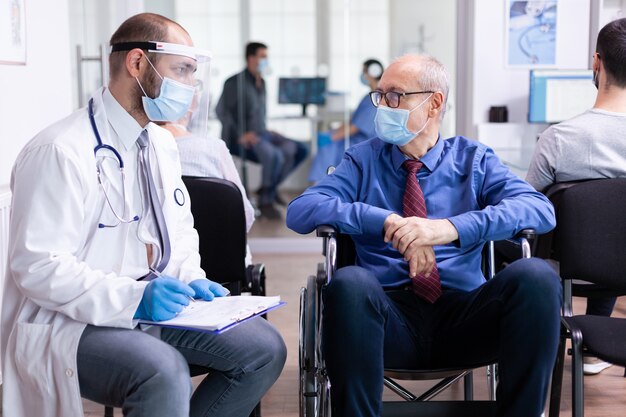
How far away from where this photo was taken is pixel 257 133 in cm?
623

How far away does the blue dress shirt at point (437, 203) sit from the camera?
7.12ft

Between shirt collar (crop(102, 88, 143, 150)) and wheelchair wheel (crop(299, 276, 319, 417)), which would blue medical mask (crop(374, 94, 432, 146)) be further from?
shirt collar (crop(102, 88, 143, 150))

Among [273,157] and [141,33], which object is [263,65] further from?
[141,33]

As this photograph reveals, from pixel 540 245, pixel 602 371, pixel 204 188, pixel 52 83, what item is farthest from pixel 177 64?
pixel 602 371

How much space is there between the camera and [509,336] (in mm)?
1959

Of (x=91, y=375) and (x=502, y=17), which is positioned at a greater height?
(x=502, y=17)

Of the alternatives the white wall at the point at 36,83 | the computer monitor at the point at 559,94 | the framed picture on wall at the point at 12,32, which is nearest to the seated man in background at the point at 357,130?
the computer monitor at the point at 559,94

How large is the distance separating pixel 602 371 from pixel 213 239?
1.72 m

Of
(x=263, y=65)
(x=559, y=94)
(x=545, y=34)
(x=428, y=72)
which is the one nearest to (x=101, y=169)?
(x=428, y=72)

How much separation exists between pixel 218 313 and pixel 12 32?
188cm

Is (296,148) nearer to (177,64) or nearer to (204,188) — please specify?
(204,188)

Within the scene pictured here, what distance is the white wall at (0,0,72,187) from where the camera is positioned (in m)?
3.12

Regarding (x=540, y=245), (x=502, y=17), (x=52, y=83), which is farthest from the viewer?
(x=502, y=17)

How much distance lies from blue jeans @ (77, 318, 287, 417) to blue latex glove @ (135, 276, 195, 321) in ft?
0.21
